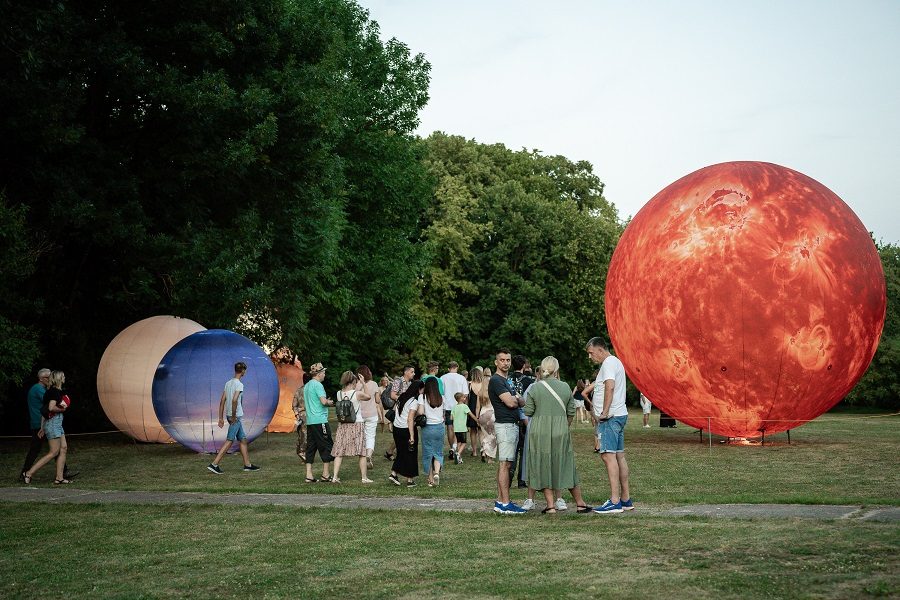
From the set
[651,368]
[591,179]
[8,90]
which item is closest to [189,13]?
[8,90]

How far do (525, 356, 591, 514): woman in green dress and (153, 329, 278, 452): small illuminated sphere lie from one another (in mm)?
11027

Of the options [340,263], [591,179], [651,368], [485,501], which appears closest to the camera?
[485,501]

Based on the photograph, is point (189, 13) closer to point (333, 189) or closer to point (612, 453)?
point (333, 189)

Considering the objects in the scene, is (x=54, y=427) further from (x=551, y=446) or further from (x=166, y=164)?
(x=166, y=164)

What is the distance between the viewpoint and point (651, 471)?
16297mm

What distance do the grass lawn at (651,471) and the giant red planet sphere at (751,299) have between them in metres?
1.19

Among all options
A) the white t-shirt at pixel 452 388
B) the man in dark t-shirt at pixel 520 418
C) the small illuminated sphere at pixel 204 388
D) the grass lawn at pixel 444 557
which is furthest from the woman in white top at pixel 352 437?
the small illuminated sphere at pixel 204 388

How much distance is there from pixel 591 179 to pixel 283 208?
3550 cm

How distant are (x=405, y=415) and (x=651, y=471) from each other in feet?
13.8

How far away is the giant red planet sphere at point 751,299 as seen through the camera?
18.5 metres

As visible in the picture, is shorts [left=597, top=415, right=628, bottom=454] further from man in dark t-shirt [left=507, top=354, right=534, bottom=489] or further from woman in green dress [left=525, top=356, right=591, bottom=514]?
man in dark t-shirt [left=507, top=354, right=534, bottom=489]

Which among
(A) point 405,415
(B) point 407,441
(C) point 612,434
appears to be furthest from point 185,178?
(C) point 612,434

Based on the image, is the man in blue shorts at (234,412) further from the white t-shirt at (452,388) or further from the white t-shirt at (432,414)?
the white t-shirt at (432,414)

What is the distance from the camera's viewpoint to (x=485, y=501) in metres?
12.8
